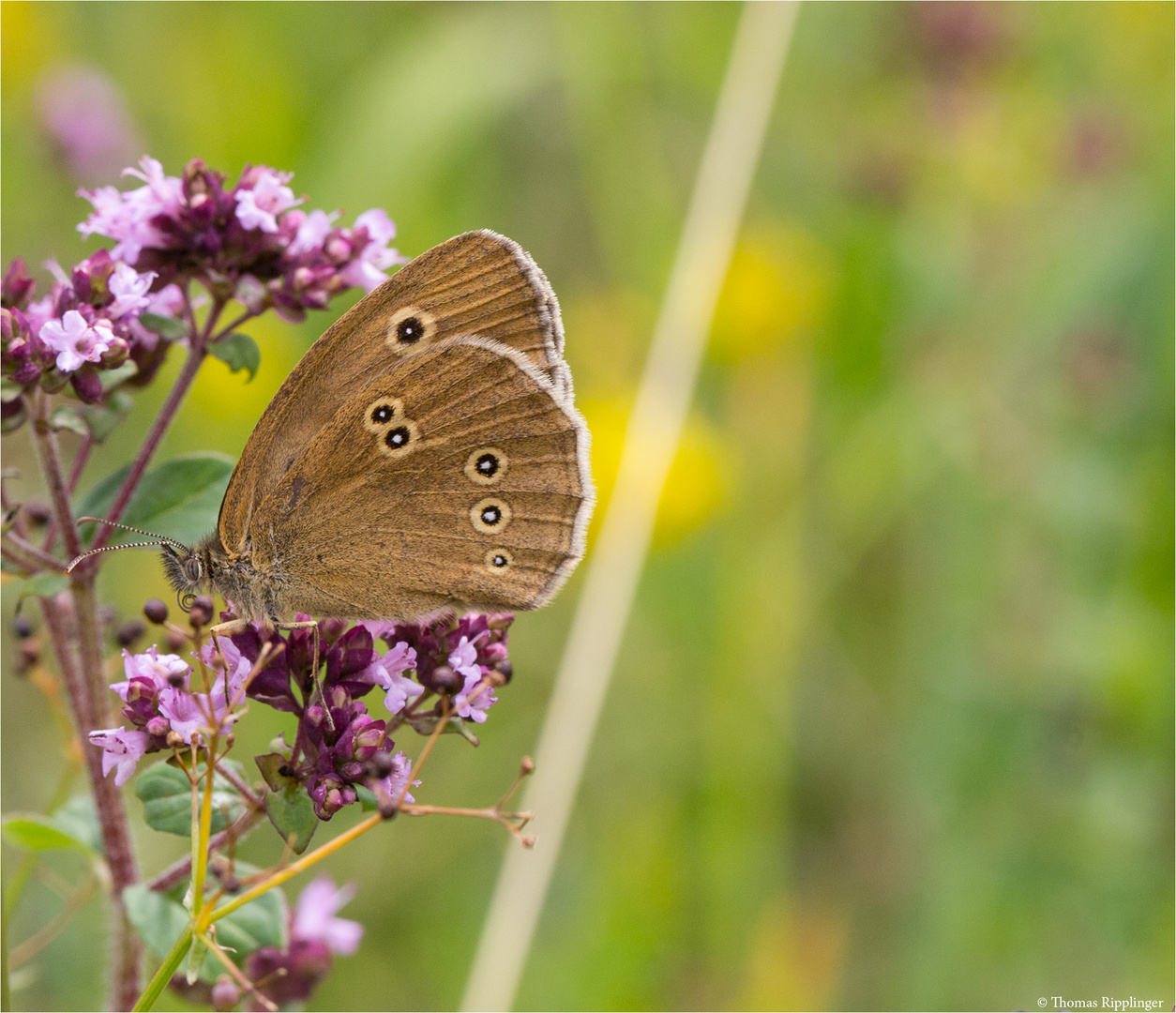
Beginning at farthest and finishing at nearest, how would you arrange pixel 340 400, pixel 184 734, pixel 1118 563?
1. pixel 1118 563
2. pixel 340 400
3. pixel 184 734

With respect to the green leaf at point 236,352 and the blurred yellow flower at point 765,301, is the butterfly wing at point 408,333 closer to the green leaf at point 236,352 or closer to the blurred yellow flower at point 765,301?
the green leaf at point 236,352

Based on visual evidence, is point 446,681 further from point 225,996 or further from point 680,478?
point 680,478

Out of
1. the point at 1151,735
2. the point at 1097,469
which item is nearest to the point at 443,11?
the point at 1097,469

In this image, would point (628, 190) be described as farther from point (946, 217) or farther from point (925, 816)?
point (925, 816)

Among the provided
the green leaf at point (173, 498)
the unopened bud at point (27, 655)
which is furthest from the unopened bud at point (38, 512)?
the unopened bud at point (27, 655)

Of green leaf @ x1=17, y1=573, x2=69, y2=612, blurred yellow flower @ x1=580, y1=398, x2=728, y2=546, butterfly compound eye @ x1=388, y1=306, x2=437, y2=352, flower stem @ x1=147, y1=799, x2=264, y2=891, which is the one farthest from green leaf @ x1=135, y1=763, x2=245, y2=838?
blurred yellow flower @ x1=580, y1=398, x2=728, y2=546

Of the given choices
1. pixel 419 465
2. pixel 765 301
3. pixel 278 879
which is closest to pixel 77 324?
pixel 419 465
